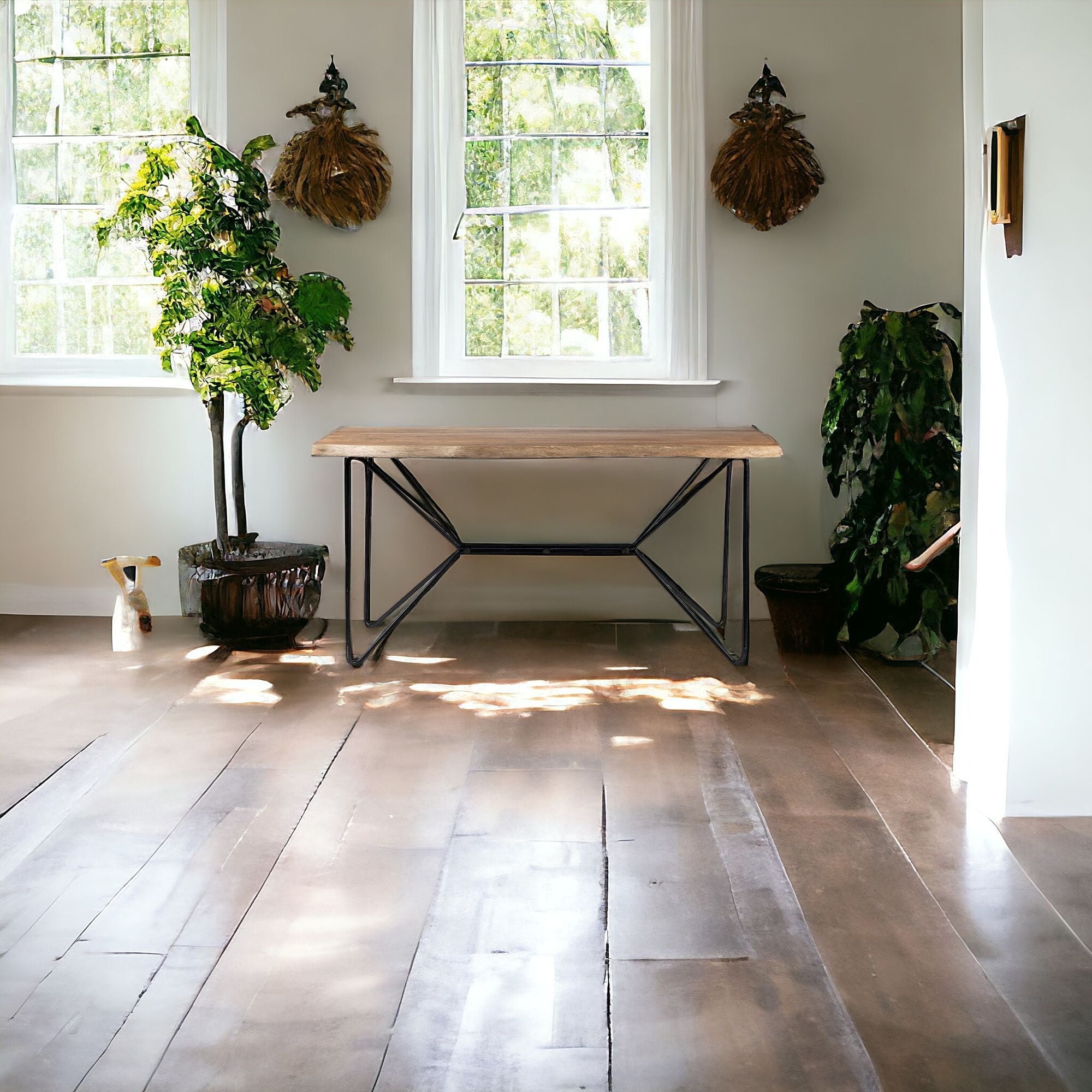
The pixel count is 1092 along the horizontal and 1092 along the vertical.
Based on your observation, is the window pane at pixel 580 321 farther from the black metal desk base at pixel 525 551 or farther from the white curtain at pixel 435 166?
the black metal desk base at pixel 525 551

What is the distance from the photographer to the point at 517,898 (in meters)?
2.22

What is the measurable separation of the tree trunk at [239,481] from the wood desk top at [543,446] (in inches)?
20.0

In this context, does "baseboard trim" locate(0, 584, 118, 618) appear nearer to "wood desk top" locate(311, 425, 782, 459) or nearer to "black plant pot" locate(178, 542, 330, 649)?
"black plant pot" locate(178, 542, 330, 649)

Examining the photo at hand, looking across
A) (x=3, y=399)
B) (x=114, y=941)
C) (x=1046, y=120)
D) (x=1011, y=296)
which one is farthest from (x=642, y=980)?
(x=3, y=399)

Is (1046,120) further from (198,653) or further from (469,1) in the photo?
(198,653)

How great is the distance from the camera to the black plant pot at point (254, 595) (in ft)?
13.3

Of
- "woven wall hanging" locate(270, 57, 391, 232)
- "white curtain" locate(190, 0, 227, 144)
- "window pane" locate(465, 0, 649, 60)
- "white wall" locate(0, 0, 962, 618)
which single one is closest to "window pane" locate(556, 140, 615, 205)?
"window pane" locate(465, 0, 649, 60)

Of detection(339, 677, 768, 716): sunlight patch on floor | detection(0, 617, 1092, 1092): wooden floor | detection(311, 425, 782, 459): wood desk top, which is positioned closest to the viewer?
detection(0, 617, 1092, 1092): wooden floor

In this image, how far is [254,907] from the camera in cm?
219

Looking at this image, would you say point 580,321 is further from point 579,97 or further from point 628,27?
point 628,27

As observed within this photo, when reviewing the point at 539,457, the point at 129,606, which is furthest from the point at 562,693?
the point at 129,606

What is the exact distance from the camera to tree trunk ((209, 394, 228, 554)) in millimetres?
4203

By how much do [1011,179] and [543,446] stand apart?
1564 mm

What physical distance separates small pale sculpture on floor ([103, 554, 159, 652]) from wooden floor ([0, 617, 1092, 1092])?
0.48m
